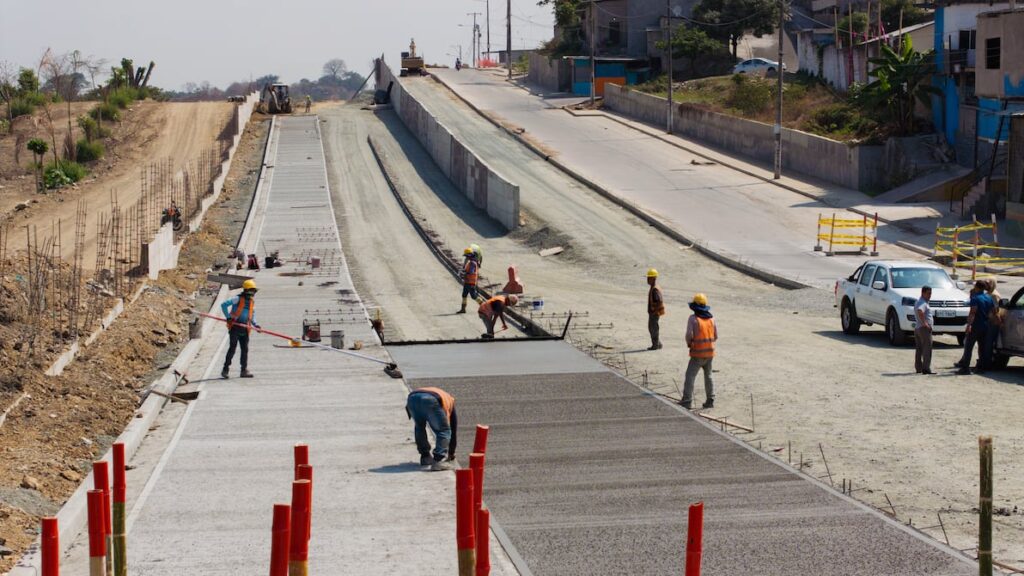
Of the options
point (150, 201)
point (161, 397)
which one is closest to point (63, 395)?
point (161, 397)

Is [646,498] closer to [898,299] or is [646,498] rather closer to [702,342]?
[702,342]

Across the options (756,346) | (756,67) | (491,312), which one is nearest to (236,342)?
(491,312)

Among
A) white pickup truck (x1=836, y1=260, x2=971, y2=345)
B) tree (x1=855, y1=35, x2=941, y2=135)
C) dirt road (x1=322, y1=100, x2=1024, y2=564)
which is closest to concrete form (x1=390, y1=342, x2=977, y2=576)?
dirt road (x1=322, y1=100, x2=1024, y2=564)

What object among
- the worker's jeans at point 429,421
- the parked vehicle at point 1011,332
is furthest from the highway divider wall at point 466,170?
the worker's jeans at point 429,421

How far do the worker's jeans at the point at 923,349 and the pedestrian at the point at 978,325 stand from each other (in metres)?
0.60

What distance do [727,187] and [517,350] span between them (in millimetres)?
32393

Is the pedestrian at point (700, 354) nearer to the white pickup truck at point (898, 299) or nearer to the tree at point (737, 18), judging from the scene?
the white pickup truck at point (898, 299)

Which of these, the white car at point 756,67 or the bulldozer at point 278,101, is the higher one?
the white car at point 756,67

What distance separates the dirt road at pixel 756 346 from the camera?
15555 mm

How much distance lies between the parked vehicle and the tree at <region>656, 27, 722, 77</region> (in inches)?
2591

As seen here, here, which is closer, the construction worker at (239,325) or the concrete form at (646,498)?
the concrete form at (646,498)

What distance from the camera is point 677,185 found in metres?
56.7

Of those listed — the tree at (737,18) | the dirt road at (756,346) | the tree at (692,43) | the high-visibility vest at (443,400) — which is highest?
the tree at (737,18)

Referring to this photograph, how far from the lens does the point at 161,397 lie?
1973cm
